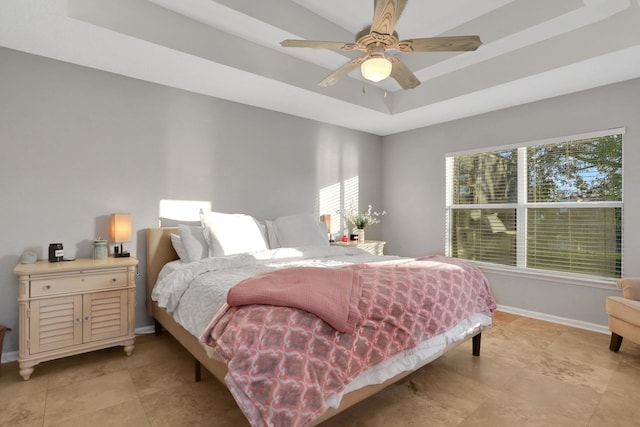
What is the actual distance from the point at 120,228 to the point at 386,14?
2685 millimetres

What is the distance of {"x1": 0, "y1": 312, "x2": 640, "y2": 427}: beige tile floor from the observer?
6.49ft

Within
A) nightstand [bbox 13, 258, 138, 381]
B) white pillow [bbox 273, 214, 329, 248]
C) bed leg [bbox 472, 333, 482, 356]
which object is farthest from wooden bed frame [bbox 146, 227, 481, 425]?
white pillow [bbox 273, 214, 329, 248]

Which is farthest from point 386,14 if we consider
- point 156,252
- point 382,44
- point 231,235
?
point 156,252

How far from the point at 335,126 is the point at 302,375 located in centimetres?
399

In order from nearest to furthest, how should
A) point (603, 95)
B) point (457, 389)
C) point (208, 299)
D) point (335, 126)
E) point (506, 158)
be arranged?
point (208, 299), point (457, 389), point (603, 95), point (506, 158), point (335, 126)

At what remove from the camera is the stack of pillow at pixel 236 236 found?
316 cm

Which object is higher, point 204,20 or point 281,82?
point 204,20

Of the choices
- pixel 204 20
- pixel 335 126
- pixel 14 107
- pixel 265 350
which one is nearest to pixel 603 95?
pixel 335 126

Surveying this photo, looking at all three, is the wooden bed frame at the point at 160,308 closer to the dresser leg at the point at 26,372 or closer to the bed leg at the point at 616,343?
the dresser leg at the point at 26,372

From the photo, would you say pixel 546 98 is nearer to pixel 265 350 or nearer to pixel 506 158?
pixel 506 158

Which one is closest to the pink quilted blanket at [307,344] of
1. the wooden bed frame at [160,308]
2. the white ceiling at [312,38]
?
the wooden bed frame at [160,308]

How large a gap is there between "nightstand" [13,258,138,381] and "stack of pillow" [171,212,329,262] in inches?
20.0

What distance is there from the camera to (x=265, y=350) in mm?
1454

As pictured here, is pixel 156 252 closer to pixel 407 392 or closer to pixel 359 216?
pixel 407 392
